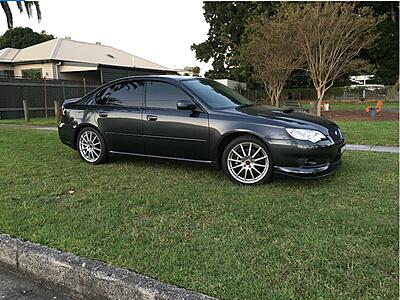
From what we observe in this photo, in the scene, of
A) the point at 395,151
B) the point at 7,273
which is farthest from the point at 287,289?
the point at 395,151

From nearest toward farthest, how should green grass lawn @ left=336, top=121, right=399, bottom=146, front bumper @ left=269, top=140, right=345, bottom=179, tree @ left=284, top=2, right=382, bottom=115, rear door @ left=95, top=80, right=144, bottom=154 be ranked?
front bumper @ left=269, top=140, right=345, bottom=179
rear door @ left=95, top=80, right=144, bottom=154
green grass lawn @ left=336, top=121, right=399, bottom=146
tree @ left=284, top=2, right=382, bottom=115

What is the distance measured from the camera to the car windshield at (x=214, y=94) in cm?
529

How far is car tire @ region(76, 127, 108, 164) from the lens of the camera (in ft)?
19.9

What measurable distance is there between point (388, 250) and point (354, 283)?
0.64m

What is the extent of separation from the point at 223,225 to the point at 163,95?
2.68 meters

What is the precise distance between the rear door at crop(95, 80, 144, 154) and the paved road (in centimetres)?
301

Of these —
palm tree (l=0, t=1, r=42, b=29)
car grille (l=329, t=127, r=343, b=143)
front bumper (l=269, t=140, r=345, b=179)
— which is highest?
palm tree (l=0, t=1, r=42, b=29)

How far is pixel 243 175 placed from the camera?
4.87m

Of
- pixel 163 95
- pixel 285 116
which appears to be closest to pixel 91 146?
pixel 163 95

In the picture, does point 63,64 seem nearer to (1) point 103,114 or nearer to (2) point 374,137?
(1) point 103,114

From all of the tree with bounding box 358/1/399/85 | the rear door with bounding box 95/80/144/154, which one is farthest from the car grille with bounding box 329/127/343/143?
the tree with bounding box 358/1/399/85

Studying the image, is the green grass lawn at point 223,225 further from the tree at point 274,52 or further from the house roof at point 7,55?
the house roof at point 7,55

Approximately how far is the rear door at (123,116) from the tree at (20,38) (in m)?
49.5

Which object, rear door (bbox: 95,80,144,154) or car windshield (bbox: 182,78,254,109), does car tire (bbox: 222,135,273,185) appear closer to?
car windshield (bbox: 182,78,254,109)
